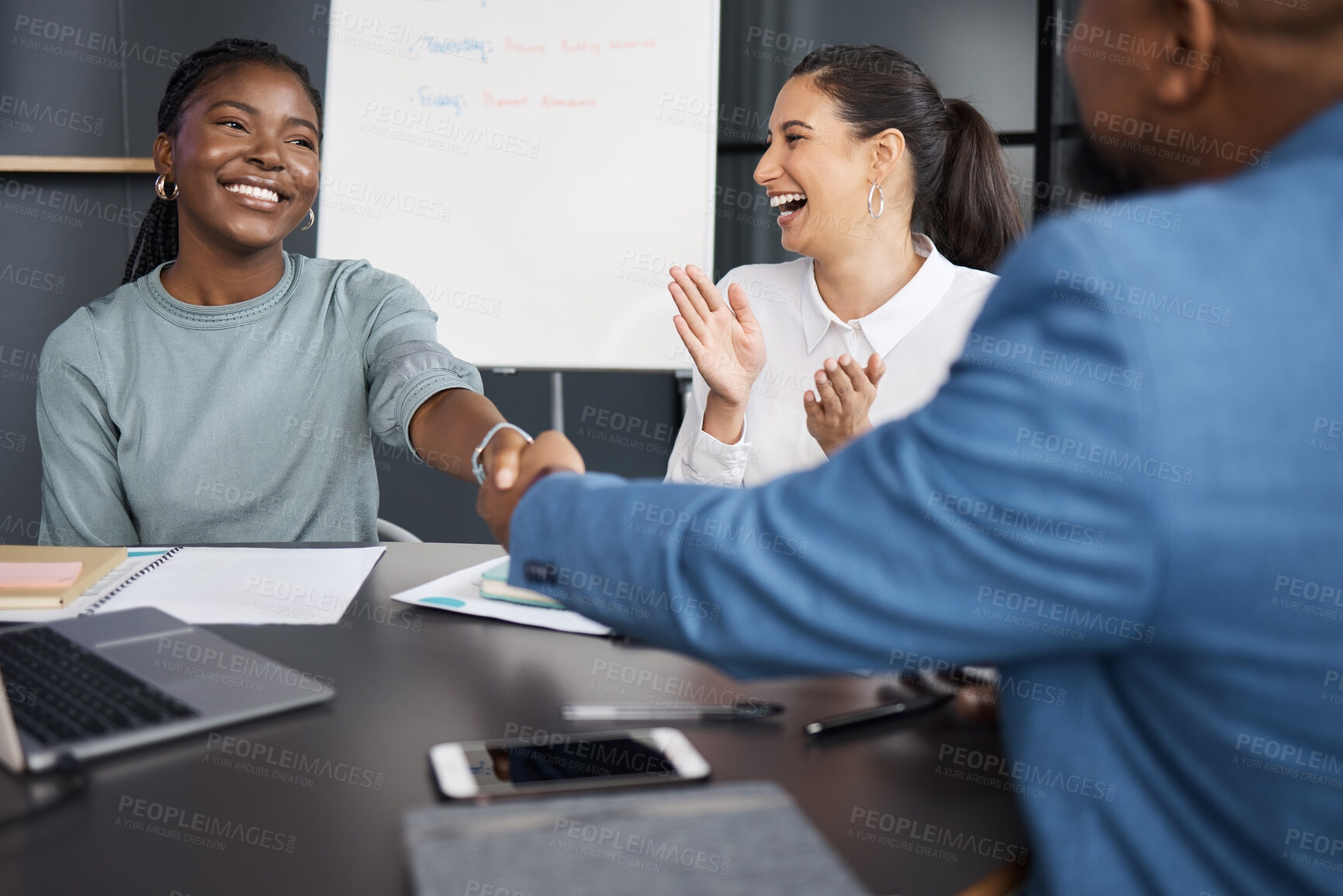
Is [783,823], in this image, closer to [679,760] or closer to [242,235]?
[679,760]

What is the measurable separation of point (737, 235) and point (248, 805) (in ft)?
→ 8.54

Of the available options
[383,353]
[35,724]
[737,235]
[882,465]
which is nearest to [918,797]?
[882,465]

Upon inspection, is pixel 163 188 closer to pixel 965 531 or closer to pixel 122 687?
→ pixel 122 687

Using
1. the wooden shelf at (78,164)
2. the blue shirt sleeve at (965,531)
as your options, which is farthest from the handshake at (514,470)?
the wooden shelf at (78,164)

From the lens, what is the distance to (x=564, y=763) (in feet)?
2.30

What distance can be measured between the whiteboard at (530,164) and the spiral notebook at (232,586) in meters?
1.20

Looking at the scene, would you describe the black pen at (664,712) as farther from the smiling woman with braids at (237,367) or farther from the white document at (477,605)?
the smiling woman with braids at (237,367)

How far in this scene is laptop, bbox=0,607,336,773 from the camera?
28.8 inches

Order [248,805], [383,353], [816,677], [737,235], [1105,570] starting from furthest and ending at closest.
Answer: [737,235] → [383,353] → [816,677] → [248,805] → [1105,570]

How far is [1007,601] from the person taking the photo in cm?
53

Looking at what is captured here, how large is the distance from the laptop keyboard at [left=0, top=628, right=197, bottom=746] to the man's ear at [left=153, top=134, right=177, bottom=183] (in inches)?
43.4

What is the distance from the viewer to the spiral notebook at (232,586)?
1.06 m

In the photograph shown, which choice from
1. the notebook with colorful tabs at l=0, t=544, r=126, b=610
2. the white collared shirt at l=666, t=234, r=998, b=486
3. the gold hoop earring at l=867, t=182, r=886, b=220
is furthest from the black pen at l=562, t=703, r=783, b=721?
the gold hoop earring at l=867, t=182, r=886, b=220

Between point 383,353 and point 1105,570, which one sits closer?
point 1105,570
